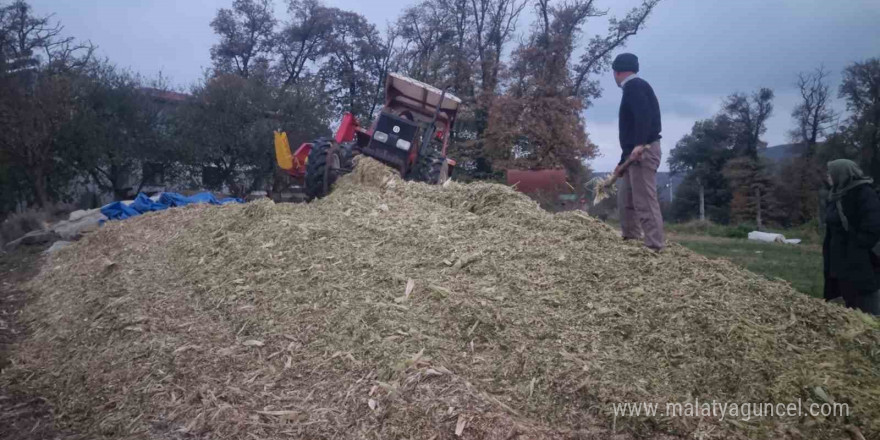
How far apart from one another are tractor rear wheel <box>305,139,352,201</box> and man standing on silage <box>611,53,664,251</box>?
13.8 ft

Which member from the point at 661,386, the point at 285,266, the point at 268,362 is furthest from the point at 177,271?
the point at 661,386

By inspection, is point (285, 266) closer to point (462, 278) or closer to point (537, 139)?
point (462, 278)

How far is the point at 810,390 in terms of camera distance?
265cm

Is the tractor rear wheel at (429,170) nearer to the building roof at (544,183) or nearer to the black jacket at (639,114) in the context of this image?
the building roof at (544,183)

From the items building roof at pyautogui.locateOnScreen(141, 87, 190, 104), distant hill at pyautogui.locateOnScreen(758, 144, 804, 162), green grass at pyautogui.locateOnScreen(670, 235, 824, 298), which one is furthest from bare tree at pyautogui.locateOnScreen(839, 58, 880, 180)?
building roof at pyautogui.locateOnScreen(141, 87, 190, 104)

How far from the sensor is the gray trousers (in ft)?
13.9

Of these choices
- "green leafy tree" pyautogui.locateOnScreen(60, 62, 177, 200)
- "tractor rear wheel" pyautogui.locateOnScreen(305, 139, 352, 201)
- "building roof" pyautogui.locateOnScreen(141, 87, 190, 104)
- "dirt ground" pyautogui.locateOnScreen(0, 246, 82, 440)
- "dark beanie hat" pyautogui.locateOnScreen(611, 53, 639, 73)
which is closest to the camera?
"dirt ground" pyautogui.locateOnScreen(0, 246, 82, 440)

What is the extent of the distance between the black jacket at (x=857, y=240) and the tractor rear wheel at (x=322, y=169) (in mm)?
5347

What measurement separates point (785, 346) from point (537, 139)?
45.2 ft

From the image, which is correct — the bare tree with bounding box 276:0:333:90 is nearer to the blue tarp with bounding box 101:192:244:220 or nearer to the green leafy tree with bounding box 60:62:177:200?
the green leafy tree with bounding box 60:62:177:200

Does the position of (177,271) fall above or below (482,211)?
below

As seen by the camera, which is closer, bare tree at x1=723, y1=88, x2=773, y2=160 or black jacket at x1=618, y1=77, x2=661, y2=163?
black jacket at x1=618, y1=77, x2=661, y2=163

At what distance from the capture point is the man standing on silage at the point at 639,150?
429 cm

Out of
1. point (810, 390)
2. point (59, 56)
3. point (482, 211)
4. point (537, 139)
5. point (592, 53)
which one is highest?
point (592, 53)
